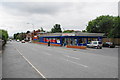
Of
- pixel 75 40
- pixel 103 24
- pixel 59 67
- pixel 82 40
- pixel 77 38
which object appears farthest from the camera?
pixel 103 24

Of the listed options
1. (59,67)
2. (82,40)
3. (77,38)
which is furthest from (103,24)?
(59,67)

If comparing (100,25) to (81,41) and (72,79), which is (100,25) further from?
(72,79)

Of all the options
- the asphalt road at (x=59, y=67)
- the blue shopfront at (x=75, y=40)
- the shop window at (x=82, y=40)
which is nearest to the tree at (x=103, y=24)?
the blue shopfront at (x=75, y=40)

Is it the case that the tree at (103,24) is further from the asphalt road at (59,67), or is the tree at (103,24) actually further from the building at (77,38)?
the asphalt road at (59,67)

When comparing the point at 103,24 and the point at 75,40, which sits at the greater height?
the point at 103,24

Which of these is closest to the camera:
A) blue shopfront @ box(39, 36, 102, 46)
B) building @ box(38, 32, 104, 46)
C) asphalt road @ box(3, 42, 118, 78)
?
asphalt road @ box(3, 42, 118, 78)

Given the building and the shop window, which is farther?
the shop window

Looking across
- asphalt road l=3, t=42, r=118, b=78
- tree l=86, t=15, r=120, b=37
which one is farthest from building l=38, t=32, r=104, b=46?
asphalt road l=3, t=42, r=118, b=78

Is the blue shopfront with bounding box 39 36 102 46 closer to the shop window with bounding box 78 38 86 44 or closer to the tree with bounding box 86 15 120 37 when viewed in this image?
the shop window with bounding box 78 38 86 44

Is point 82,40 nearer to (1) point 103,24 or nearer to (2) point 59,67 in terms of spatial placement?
(1) point 103,24

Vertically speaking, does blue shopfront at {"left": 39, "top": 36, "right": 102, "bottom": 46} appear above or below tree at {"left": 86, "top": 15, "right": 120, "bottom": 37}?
below

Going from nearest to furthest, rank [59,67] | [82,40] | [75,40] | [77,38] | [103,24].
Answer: [59,67] < [77,38] < [82,40] < [75,40] < [103,24]

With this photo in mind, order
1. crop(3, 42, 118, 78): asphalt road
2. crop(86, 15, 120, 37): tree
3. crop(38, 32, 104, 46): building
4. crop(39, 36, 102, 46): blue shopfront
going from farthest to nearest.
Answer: crop(86, 15, 120, 37): tree → crop(39, 36, 102, 46): blue shopfront → crop(38, 32, 104, 46): building → crop(3, 42, 118, 78): asphalt road

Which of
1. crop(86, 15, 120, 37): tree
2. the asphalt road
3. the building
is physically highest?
crop(86, 15, 120, 37): tree
